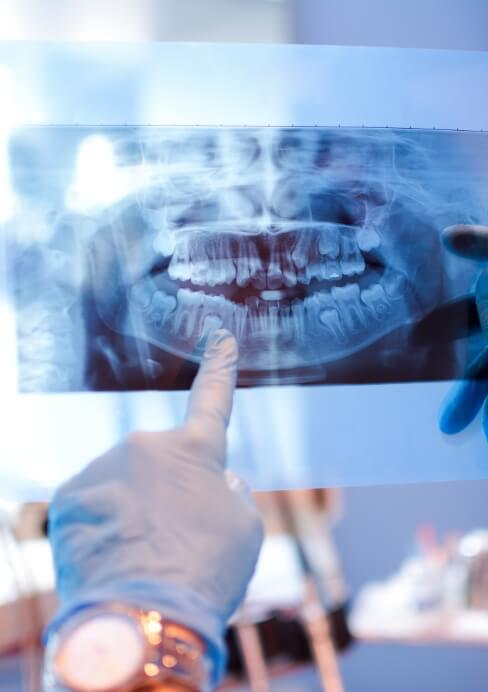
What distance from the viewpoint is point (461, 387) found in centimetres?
112

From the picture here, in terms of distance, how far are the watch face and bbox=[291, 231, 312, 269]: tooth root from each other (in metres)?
0.58

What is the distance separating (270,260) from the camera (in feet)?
3.54

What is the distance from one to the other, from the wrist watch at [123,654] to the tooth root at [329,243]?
23.5 inches

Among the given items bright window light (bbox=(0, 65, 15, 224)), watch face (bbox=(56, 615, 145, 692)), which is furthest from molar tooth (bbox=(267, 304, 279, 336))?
watch face (bbox=(56, 615, 145, 692))

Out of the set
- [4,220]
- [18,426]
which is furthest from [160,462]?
[4,220]

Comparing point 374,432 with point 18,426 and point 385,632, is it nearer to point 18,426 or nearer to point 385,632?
point 385,632

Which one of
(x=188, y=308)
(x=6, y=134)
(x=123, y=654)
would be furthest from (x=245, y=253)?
(x=123, y=654)

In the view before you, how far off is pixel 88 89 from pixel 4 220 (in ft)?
0.74

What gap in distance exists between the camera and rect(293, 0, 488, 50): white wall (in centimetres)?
116

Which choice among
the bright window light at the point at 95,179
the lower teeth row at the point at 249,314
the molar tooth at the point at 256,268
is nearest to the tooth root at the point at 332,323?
the lower teeth row at the point at 249,314

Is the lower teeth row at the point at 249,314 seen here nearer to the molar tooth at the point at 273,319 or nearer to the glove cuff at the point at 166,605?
the molar tooth at the point at 273,319

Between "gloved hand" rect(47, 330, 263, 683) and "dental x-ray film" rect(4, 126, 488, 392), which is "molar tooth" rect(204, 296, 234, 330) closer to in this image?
"dental x-ray film" rect(4, 126, 488, 392)

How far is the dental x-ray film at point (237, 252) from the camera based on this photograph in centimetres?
106

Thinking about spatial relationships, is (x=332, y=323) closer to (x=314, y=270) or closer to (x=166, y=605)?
(x=314, y=270)
